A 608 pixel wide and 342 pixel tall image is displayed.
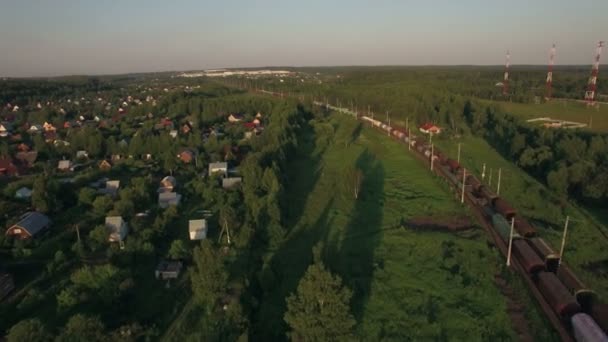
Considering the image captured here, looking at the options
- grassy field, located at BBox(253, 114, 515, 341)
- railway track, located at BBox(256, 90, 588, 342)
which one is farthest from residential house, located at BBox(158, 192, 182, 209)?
railway track, located at BBox(256, 90, 588, 342)

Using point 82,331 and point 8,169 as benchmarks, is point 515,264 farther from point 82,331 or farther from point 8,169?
point 8,169

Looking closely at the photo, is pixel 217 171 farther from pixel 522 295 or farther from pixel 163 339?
pixel 522 295

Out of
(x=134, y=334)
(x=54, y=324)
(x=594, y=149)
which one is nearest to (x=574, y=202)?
(x=594, y=149)

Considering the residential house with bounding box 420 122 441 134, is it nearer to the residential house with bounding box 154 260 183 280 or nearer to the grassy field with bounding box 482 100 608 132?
the grassy field with bounding box 482 100 608 132

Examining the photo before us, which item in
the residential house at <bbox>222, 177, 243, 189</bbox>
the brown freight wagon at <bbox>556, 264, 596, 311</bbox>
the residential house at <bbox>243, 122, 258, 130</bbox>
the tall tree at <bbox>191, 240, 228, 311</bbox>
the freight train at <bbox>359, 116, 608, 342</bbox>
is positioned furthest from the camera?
the residential house at <bbox>243, 122, 258, 130</bbox>

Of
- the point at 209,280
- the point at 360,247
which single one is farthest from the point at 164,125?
the point at 209,280

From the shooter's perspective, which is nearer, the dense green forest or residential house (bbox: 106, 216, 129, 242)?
residential house (bbox: 106, 216, 129, 242)
